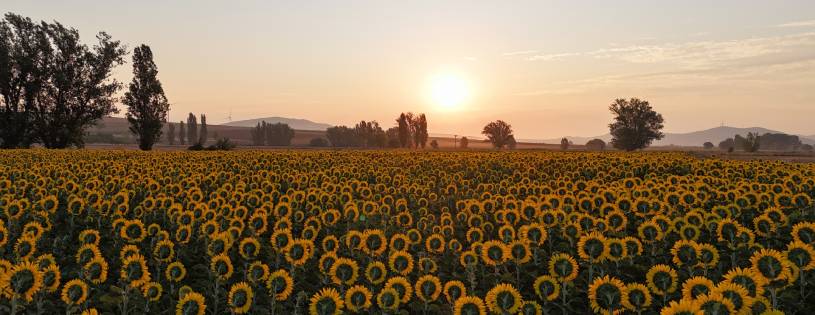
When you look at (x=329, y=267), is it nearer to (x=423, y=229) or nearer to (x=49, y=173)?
(x=423, y=229)

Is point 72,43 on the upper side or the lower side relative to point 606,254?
upper

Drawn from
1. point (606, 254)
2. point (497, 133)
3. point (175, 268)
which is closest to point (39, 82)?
point (175, 268)

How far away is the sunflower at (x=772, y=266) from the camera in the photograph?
5.61m

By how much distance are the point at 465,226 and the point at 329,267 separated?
5.45m

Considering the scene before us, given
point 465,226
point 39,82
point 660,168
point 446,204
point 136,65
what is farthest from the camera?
point 136,65

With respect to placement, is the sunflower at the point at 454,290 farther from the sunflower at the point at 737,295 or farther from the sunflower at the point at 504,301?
the sunflower at the point at 737,295

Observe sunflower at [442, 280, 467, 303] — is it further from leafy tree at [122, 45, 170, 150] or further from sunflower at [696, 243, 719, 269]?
leafy tree at [122, 45, 170, 150]

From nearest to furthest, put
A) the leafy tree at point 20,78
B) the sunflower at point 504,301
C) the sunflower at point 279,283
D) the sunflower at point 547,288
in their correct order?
the sunflower at point 504,301
the sunflower at point 547,288
the sunflower at point 279,283
the leafy tree at point 20,78

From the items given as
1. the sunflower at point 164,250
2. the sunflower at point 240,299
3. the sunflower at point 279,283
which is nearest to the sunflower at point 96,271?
Answer: the sunflower at point 164,250

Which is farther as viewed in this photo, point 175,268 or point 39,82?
point 39,82

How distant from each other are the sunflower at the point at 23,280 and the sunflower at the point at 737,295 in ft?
23.6

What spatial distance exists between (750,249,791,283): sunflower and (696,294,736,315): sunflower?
5.32ft

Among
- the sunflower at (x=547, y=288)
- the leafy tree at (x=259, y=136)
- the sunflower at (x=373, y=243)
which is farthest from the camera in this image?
the leafy tree at (x=259, y=136)

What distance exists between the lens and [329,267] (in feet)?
23.1
